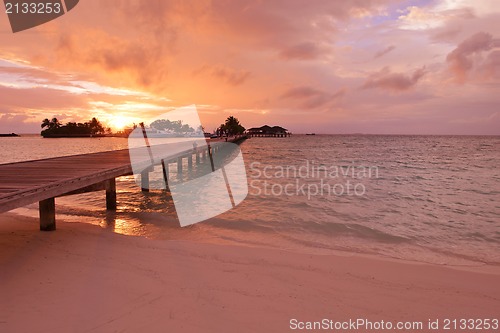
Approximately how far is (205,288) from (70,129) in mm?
189811

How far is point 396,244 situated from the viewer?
28.0 feet

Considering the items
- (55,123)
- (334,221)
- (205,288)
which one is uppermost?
(55,123)

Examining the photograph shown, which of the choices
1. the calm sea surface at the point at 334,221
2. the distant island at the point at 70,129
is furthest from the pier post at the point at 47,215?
the distant island at the point at 70,129

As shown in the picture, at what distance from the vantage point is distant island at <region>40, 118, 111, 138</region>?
553 feet

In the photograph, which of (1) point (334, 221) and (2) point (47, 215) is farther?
(1) point (334, 221)

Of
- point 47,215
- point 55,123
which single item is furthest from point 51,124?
point 47,215

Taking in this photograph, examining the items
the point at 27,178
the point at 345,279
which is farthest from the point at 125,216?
the point at 345,279

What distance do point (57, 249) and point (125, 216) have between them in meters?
4.16

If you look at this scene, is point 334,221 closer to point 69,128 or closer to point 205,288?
point 205,288

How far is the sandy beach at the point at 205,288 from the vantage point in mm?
3945

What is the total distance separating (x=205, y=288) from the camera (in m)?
4.90

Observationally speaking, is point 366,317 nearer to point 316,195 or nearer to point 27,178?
point 27,178

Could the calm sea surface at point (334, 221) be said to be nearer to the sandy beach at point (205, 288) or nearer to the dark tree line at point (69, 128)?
the sandy beach at point (205, 288)

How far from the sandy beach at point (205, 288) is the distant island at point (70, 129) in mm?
186293
